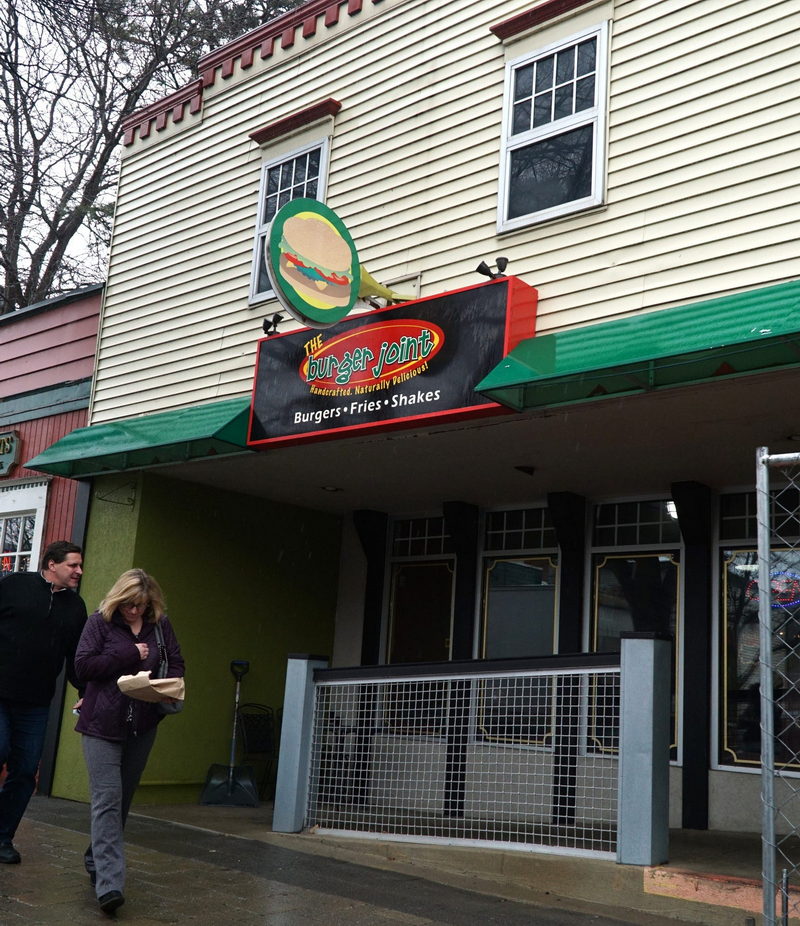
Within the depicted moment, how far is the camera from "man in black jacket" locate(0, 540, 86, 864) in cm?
566

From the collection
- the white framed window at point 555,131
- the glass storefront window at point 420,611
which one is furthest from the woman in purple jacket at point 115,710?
the glass storefront window at point 420,611

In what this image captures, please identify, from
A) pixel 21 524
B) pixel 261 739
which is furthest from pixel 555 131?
A: pixel 21 524

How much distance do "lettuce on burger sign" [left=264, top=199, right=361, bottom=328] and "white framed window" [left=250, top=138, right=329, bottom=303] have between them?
1699mm

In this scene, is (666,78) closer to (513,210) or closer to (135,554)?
(513,210)

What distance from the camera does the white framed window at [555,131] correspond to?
22.7ft

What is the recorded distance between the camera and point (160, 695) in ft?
16.4

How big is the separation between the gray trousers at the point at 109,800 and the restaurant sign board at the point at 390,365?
2894 millimetres

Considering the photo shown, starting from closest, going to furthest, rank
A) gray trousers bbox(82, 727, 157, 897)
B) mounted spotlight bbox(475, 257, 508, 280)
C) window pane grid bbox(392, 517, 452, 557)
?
1. gray trousers bbox(82, 727, 157, 897)
2. mounted spotlight bbox(475, 257, 508, 280)
3. window pane grid bbox(392, 517, 452, 557)

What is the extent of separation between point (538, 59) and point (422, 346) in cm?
229

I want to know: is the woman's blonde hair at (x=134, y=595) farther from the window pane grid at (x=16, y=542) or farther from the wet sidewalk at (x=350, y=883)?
the window pane grid at (x=16, y=542)

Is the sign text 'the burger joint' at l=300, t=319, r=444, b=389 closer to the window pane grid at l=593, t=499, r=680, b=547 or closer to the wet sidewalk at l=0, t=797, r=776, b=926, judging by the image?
the window pane grid at l=593, t=499, r=680, b=547

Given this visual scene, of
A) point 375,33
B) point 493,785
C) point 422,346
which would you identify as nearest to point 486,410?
point 422,346

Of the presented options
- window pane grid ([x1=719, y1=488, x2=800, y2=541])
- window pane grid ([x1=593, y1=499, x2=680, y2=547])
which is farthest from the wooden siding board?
window pane grid ([x1=719, y1=488, x2=800, y2=541])

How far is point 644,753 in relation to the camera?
5.70 meters
